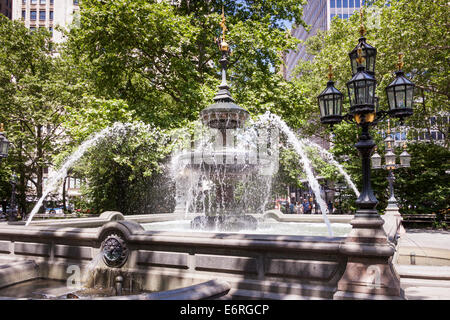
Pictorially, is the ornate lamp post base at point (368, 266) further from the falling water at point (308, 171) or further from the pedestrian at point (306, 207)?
the pedestrian at point (306, 207)

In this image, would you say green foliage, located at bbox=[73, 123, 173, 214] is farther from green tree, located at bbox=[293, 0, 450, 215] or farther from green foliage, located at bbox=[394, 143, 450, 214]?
green foliage, located at bbox=[394, 143, 450, 214]

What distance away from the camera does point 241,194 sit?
27.3 m

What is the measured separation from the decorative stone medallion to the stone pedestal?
3.53m

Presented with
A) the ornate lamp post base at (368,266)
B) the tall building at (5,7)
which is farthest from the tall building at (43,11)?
the ornate lamp post base at (368,266)

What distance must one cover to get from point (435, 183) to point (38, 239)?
24.5m

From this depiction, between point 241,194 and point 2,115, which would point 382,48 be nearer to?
point 241,194

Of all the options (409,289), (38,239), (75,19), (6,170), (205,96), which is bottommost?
(409,289)

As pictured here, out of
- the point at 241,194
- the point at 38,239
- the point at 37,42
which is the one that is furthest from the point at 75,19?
the point at 38,239

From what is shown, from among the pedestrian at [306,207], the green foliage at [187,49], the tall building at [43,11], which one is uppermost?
the tall building at [43,11]

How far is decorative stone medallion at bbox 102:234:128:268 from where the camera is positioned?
20.8 feet

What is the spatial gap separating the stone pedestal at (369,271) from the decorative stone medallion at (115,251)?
353 cm

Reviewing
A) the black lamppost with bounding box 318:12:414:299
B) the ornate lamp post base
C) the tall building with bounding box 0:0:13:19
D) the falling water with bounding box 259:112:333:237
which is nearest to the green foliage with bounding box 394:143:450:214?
the falling water with bounding box 259:112:333:237

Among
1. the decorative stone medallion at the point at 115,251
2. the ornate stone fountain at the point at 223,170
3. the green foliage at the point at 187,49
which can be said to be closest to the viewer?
the decorative stone medallion at the point at 115,251

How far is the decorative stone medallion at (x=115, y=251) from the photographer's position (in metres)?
6.34
